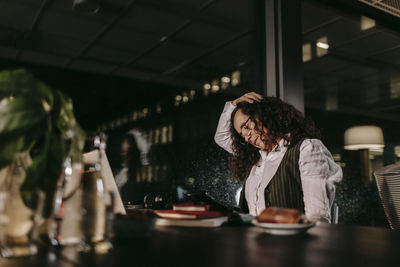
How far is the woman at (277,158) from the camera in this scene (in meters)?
1.58

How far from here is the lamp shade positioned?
2908 mm

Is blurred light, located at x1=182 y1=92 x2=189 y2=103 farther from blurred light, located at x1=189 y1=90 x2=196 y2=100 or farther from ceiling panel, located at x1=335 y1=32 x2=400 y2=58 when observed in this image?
ceiling panel, located at x1=335 y1=32 x2=400 y2=58

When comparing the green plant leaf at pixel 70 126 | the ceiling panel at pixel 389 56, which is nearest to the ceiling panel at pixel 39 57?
the green plant leaf at pixel 70 126

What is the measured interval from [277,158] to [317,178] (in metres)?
0.27

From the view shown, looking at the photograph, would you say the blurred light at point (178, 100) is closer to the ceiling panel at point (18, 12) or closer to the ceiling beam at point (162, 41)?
the ceiling beam at point (162, 41)

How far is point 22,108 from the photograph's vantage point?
1.73 feet

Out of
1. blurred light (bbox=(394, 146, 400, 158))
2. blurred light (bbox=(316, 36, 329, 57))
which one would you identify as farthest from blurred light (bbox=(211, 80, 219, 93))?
blurred light (bbox=(394, 146, 400, 158))

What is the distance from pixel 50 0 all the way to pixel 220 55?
1226mm

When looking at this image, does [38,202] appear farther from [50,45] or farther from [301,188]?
[50,45]

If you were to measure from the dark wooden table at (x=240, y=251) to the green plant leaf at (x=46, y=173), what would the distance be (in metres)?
0.10

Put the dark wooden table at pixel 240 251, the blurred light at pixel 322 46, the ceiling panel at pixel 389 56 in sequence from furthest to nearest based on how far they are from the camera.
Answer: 1. the ceiling panel at pixel 389 56
2. the blurred light at pixel 322 46
3. the dark wooden table at pixel 240 251

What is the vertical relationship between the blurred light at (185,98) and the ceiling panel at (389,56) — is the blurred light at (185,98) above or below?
below

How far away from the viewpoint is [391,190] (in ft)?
→ 5.00

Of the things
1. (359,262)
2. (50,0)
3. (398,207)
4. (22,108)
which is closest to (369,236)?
(359,262)
